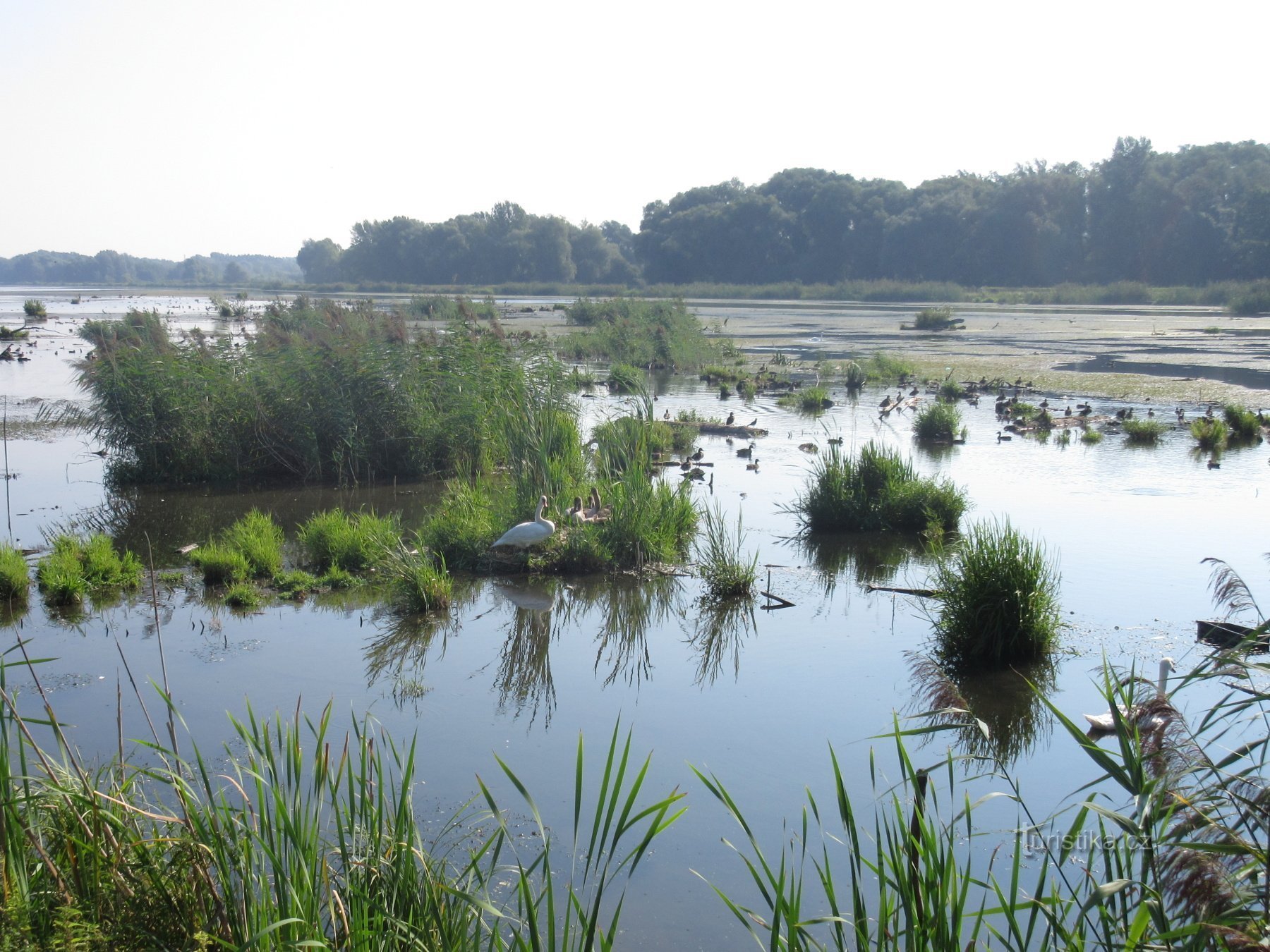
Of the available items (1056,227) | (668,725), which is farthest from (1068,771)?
(1056,227)

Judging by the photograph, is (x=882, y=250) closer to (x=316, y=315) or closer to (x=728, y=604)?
(x=316, y=315)

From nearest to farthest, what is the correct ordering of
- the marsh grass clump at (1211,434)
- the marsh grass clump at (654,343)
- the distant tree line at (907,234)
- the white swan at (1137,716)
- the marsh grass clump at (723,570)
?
the white swan at (1137,716), the marsh grass clump at (723,570), the marsh grass clump at (1211,434), the marsh grass clump at (654,343), the distant tree line at (907,234)

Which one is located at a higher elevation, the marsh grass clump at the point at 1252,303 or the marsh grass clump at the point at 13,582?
the marsh grass clump at the point at 1252,303

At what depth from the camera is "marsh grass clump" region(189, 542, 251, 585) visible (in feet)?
31.2

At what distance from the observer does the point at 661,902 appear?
4.64m

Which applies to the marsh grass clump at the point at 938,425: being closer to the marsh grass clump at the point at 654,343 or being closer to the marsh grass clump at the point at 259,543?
the marsh grass clump at the point at 259,543

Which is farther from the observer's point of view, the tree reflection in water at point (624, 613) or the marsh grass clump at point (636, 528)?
the marsh grass clump at point (636, 528)

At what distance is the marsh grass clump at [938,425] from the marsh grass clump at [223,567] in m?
12.5

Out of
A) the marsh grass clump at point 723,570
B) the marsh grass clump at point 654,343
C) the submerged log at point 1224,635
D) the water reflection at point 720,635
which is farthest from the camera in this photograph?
the marsh grass clump at point 654,343

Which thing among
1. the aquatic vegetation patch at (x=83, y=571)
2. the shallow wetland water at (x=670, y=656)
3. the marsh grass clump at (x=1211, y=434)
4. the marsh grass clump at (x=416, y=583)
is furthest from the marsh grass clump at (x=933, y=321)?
the aquatic vegetation patch at (x=83, y=571)

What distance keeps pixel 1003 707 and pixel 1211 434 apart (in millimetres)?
12992

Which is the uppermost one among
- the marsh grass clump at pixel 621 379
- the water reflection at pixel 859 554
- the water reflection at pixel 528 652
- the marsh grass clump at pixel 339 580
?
the marsh grass clump at pixel 621 379

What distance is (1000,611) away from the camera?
7410 mm

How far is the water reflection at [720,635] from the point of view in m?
7.60
